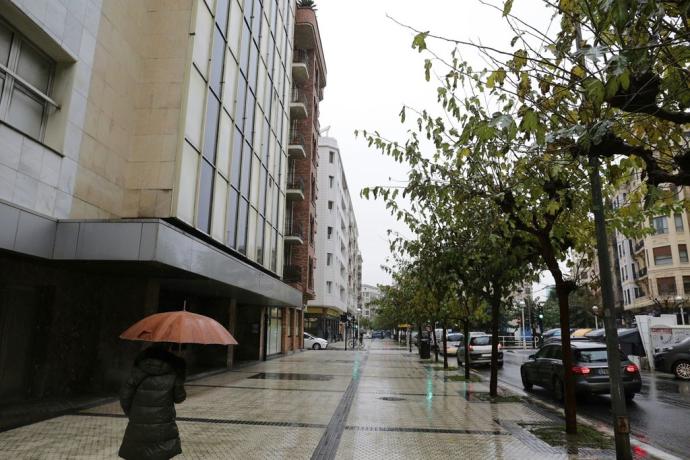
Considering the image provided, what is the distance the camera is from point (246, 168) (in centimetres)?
1872

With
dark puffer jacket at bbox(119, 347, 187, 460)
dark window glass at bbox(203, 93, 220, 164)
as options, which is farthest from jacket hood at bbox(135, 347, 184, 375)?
dark window glass at bbox(203, 93, 220, 164)

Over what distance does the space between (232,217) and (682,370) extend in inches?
660

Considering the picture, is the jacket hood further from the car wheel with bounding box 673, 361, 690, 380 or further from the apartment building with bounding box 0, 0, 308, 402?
the car wheel with bounding box 673, 361, 690, 380

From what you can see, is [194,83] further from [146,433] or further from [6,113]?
[146,433]

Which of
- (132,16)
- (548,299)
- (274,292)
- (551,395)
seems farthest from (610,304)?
(548,299)

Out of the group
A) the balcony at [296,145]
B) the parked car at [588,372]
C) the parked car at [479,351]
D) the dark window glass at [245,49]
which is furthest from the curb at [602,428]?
the balcony at [296,145]

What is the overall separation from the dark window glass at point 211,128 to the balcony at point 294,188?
59.8 ft

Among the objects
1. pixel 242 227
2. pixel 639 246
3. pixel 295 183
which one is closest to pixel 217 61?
pixel 242 227

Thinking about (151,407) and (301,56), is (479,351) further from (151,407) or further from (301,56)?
(301,56)

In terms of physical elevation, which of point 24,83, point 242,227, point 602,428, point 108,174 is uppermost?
point 24,83

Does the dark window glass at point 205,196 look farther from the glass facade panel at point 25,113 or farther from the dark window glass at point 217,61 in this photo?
the glass facade panel at point 25,113

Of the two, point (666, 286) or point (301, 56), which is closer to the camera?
point (301, 56)

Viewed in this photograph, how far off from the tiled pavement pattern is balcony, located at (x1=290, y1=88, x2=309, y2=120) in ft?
78.7

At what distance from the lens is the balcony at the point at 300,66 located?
3494cm
